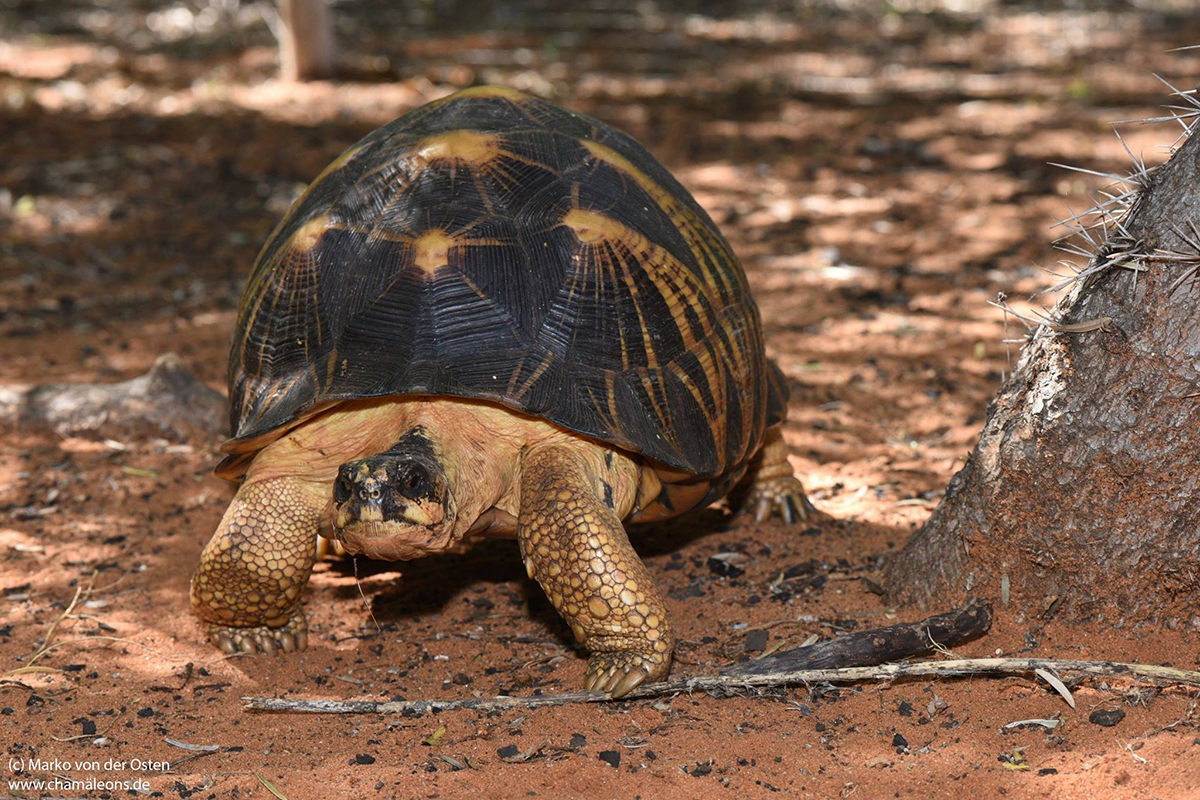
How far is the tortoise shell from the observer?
11.5 feet

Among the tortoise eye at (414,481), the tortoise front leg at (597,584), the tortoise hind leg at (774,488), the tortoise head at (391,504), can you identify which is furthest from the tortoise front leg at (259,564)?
the tortoise hind leg at (774,488)

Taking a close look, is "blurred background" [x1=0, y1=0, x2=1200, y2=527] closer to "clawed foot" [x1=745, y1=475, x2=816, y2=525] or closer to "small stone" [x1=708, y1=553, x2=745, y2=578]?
"clawed foot" [x1=745, y1=475, x2=816, y2=525]

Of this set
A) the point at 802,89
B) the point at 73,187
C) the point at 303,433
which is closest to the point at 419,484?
the point at 303,433

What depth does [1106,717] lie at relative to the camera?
293 cm

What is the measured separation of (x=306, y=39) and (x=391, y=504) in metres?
8.68

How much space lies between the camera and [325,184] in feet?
13.3

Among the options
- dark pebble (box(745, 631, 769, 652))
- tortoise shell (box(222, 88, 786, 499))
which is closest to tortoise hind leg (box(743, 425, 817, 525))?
tortoise shell (box(222, 88, 786, 499))

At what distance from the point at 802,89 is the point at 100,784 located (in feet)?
31.9

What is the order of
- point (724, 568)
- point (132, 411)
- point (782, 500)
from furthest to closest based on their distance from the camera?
1. point (132, 411)
2. point (782, 500)
3. point (724, 568)

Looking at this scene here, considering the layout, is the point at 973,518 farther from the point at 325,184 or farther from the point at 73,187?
the point at 73,187

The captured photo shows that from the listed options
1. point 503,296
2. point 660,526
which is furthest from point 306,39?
point 503,296

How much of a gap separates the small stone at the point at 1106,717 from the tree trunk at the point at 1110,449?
0.36m

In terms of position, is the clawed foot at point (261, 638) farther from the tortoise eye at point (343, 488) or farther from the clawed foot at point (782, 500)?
the clawed foot at point (782, 500)

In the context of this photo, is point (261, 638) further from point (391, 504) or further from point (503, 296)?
point (503, 296)
